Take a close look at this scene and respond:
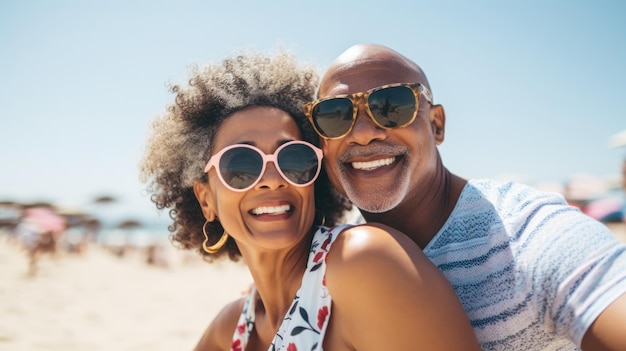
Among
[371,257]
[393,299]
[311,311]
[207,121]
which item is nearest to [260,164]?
[207,121]

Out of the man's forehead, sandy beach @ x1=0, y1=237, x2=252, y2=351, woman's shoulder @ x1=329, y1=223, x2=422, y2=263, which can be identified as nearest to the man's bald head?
the man's forehead

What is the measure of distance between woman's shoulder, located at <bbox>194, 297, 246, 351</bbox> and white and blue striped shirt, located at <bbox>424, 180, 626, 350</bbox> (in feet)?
5.38

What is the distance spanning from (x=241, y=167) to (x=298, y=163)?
313mm

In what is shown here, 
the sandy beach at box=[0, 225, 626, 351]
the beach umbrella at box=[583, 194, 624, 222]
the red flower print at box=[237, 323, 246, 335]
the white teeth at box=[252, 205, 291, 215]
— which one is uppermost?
the white teeth at box=[252, 205, 291, 215]

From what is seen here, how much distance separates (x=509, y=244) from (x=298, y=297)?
98 cm

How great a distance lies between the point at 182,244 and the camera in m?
3.70

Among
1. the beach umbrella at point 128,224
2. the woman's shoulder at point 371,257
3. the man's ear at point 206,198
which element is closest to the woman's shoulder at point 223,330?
the man's ear at point 206,198

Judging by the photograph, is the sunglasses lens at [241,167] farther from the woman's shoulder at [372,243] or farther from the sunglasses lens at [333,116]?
the woman's shoulder at [372,243]

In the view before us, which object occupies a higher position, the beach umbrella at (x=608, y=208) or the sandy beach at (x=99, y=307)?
the sandy beach at (x=99, y=307)

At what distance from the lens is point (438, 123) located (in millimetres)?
3043

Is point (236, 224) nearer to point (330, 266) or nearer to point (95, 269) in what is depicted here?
point (330, 266)

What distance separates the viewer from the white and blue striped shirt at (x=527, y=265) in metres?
1.67

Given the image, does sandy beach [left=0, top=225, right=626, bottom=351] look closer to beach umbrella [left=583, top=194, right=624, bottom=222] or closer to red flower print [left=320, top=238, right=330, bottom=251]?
red flower print [left=320, top=238, right=330, bottom=251]

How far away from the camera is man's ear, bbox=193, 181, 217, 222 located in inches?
115
